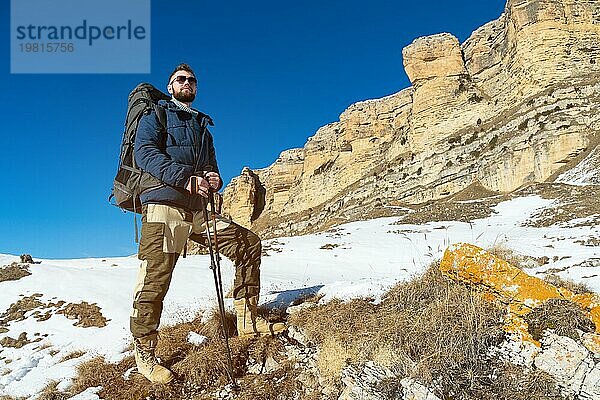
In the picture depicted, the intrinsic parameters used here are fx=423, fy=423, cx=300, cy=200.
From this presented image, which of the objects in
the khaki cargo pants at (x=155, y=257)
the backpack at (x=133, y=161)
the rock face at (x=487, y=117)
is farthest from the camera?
the rock face at (x=487, y=117)

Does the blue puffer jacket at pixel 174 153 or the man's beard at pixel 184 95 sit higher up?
the man's beard at pixel 184 95

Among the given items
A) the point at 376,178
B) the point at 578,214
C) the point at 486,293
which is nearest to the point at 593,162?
the point at 578,214

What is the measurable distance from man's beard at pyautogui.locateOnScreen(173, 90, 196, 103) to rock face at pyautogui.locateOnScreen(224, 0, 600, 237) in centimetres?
2921

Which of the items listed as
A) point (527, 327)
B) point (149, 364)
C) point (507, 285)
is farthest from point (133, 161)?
point (527, 327)

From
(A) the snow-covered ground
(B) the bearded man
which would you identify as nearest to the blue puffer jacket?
(B) the bearded man

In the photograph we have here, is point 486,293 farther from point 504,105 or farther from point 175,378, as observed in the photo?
point 504,105

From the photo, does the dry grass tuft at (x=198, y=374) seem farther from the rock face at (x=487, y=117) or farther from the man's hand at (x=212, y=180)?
the rock face at (x=487, y=117)

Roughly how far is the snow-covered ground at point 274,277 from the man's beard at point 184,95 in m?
3.04

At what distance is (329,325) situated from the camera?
4711 mm

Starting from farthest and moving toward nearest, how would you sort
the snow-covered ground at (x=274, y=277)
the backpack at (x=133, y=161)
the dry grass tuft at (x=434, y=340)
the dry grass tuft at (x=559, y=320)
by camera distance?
the snow-covered ground at (x=274, y=277)
the backpack at (x=133, y=161)
the dry grass tuft at (x=559, y=320)
the dry grass tuft at (x=434, y=340)

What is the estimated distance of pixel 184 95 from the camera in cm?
459

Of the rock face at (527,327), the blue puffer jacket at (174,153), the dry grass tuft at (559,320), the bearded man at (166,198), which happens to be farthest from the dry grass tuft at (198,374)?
the dry grass tuft at (559,320)

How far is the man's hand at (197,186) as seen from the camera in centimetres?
404

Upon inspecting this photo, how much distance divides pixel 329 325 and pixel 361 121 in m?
69.4
